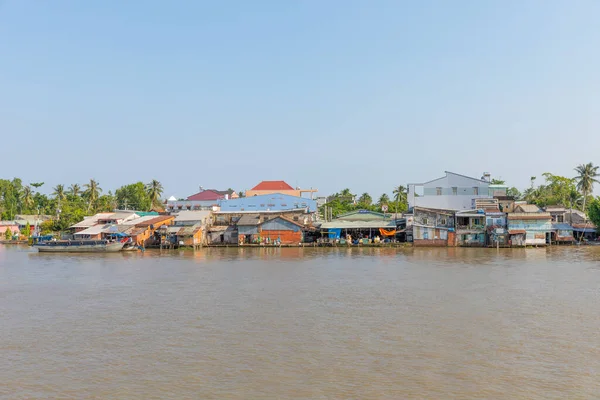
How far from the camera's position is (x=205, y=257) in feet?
124

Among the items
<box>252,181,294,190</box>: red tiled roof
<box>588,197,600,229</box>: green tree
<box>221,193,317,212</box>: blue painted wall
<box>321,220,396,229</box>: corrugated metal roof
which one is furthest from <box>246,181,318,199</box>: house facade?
<box>588,197,600,229</box>: green tree

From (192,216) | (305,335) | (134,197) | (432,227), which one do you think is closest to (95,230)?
(192,216)

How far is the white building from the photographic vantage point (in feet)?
152

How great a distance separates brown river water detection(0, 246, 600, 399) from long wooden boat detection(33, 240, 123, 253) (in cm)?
1545

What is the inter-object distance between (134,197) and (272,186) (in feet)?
79.1

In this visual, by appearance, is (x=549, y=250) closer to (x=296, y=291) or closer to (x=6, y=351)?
(x=296, y=291)

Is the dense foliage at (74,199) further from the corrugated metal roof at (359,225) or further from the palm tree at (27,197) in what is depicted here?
the corrugated metal roof at (359,225)

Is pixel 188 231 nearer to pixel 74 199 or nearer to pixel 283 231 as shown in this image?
pixel 283 231

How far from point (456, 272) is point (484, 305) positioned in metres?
8.76

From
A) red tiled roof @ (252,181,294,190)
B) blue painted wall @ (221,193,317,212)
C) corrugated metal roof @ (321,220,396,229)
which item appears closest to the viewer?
corrugated metal roof @ (321,220,396,229)

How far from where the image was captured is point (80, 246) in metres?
43.6

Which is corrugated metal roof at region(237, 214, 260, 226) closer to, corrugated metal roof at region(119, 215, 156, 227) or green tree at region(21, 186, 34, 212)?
corrugated metal roof at region(119, 215, 156, 227)

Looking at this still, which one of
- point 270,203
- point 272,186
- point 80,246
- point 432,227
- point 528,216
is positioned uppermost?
point 272,186

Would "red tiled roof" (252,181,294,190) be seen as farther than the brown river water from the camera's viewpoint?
Yes
